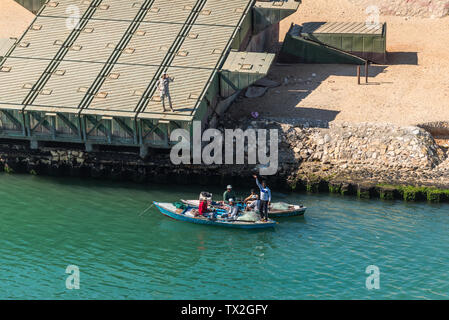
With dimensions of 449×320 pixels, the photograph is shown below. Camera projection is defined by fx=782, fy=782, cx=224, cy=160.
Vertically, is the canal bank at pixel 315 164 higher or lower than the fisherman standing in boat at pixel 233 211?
higher

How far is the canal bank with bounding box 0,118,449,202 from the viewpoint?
45.2 meters

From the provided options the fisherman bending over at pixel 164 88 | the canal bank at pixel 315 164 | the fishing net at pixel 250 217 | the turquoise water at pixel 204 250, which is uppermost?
the fisherman bending over at pixel 164 88

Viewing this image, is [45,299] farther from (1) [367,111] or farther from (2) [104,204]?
(1) [367,111]

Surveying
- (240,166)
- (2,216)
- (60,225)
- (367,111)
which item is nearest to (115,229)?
(60,225)

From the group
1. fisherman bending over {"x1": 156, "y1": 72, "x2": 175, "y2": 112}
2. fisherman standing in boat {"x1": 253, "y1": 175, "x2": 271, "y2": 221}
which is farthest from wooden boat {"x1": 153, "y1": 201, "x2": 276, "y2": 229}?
fisherman bending over {"x1": 156, "y1": 72, "x2": 175, "y2": 112}

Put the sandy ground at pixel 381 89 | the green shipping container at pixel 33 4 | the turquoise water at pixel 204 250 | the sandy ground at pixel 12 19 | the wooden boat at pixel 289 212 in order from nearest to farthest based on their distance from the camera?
the turquoise water at pixel 204 250 → the wooden boat at pixel 289 212 → the sandy ground at pixel 381 89 → the green shipping container at pixel 33 4 → the sandy ground at pixel 12 19

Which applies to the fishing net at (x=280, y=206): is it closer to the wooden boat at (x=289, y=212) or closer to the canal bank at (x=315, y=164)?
the wooden boat at (x=289, y=212)

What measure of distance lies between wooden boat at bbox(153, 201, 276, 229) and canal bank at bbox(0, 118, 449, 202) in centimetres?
477

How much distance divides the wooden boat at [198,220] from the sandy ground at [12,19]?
980 inches

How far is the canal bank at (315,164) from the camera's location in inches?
1780

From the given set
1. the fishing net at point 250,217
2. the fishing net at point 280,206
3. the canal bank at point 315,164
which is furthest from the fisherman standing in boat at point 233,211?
the canal bank at point 315,164

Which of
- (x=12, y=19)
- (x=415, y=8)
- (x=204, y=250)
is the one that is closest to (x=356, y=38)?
(x=415, y=8)

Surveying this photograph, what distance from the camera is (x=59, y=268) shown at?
36.9 m

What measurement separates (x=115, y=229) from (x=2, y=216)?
6.52m
